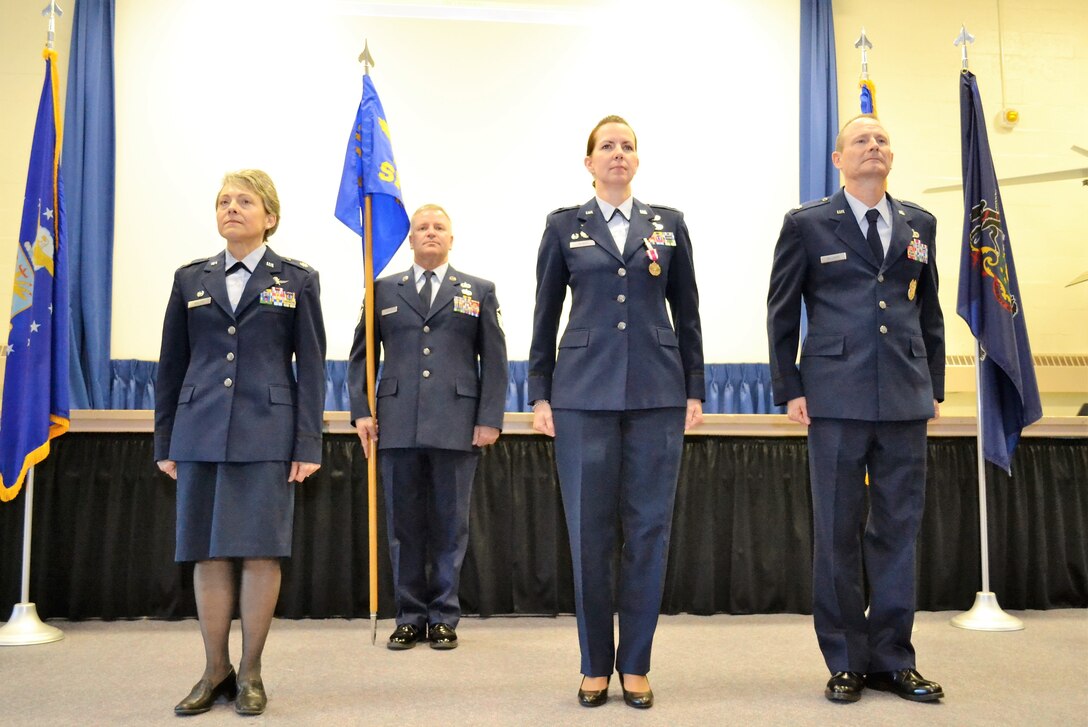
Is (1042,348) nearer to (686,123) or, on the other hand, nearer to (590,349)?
(686,123)

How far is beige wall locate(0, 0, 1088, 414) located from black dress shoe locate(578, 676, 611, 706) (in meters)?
3.22

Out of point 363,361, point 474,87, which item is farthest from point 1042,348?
point 363,361

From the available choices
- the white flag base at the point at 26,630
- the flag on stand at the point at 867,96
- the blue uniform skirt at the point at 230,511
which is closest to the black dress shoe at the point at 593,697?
the blue uniform skirt at the point at 230,511

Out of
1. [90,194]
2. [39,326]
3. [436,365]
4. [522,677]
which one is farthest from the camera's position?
[90,194]

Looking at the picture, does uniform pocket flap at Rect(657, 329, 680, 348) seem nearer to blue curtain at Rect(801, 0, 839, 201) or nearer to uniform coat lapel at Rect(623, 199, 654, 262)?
uniform coat lapel at Rect(623, 199, 654, 262)

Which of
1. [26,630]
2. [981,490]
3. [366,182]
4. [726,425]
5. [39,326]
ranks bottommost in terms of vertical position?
[26,630]

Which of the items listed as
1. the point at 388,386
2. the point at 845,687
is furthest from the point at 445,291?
the point at 845,687

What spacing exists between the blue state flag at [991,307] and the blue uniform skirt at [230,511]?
2.79 metres

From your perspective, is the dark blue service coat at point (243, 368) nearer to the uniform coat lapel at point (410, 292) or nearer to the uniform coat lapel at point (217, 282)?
the uniform coat lapel at point (217, 282)

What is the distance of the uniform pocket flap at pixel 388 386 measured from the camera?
11.0 ft

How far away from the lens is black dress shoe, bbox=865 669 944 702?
7.66ft

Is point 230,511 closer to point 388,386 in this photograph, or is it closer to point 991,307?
point 388,386

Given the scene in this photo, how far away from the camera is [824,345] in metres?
2.46

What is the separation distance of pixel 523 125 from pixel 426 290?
241 cm
